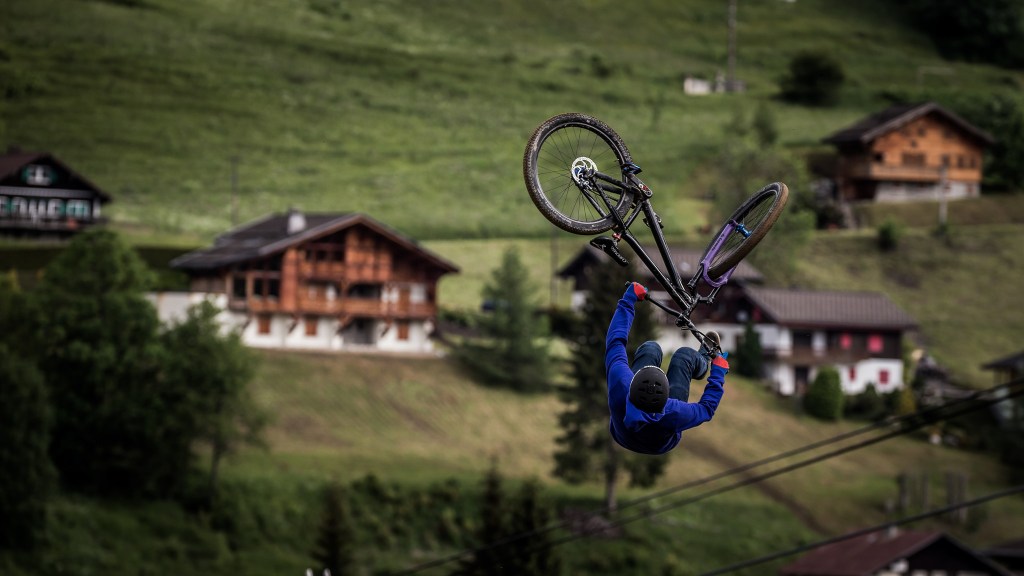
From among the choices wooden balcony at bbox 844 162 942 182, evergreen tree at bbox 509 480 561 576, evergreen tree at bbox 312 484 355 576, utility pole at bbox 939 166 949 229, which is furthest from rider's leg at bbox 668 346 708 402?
wooden balcony at bbox 844 162 942 182

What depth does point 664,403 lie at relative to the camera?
15.8 metres

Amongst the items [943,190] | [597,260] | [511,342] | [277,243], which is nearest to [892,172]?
[943,190]

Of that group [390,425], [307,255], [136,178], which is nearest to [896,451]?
[390,425]

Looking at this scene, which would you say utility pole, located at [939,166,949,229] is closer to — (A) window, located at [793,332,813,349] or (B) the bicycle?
(A) window, located at [793,332,813,349]

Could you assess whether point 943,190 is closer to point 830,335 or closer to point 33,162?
point 830,335

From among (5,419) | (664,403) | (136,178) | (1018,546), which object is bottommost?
(1018,546)

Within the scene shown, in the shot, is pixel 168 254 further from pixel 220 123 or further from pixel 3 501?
pixel 220 123

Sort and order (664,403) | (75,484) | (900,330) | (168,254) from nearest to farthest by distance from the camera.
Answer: (664,403), (75,484), (168,254), (900,330)

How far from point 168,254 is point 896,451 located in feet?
173

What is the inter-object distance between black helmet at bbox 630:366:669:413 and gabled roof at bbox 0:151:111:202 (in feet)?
429

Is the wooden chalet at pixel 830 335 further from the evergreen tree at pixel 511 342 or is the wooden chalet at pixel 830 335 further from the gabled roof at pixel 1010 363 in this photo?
the evergreen tree at pixel 511 342

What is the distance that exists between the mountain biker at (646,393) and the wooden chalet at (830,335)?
4527 inches

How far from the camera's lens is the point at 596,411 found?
322 feet

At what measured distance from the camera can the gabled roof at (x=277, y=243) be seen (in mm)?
117250
